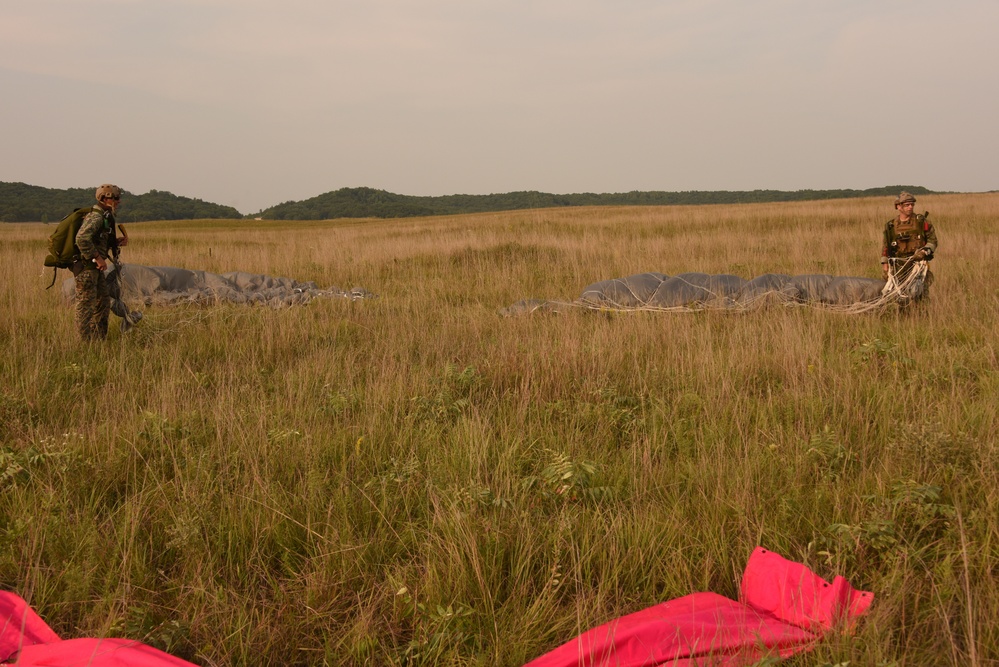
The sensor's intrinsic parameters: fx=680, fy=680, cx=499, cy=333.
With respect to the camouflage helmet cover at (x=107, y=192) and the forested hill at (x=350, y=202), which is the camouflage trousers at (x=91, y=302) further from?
the forested hill at (x=350, y=202)

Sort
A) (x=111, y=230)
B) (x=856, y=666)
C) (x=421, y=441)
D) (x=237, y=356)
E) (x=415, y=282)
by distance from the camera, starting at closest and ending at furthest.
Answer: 1. (x=856, y=666)
2. (x=421, y=441)
3. (x=237, y=356)
4. (x=111, y=230)
5. (x=415, y=282)

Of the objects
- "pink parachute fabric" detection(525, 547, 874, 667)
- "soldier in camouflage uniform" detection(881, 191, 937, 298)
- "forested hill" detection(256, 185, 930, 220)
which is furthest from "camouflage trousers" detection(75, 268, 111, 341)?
"forested hill" detection(256, 185, 930, 220)

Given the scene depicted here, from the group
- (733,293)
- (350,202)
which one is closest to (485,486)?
(733,293)

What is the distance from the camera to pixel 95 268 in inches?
268

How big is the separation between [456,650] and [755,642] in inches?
39.1

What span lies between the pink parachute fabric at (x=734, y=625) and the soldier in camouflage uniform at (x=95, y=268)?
6.27m

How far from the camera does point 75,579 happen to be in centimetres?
269

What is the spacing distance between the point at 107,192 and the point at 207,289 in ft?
10.6

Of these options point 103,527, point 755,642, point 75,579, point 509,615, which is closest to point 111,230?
point 103,527

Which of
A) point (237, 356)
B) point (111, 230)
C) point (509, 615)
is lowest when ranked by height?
point (509, 615)

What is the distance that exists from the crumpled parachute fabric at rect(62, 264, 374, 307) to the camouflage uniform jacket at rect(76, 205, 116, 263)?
7.30 ft

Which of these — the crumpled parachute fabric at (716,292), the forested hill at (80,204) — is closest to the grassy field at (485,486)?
the crumpled parachute fabric at (716,292)

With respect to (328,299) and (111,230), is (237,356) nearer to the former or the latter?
(111,230)

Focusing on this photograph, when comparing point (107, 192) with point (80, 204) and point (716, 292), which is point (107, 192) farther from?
point (80, 204)
